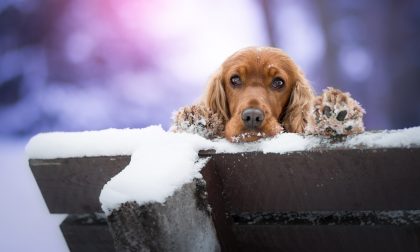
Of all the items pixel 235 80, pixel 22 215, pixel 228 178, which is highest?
pixel 235 80

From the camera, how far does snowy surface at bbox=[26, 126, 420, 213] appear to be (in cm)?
108

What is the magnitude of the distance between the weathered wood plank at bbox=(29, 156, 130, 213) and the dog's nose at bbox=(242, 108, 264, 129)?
101 cm

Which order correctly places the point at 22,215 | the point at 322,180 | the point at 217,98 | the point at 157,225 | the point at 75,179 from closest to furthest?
1. the point at 157,225
2. the point at 322,180
3. the point at 75,179
4. the point at 217,98
5. the point at 22,215

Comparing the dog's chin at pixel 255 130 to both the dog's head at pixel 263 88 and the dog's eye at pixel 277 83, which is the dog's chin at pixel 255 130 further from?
the dog's eye at pixel 277 83

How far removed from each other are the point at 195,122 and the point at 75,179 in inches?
33.8

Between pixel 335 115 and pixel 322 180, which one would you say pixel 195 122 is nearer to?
pixel 335 115

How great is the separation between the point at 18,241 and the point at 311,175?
3032 mm

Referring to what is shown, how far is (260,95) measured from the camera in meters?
2.61

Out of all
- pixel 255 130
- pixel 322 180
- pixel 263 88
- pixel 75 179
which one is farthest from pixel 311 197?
pixel 263 88

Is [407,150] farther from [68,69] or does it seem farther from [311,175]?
[68,69]

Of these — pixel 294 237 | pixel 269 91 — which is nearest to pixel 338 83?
pixel 269 91

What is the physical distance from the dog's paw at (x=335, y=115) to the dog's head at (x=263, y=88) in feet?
2.39

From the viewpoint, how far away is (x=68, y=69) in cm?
Result: 606

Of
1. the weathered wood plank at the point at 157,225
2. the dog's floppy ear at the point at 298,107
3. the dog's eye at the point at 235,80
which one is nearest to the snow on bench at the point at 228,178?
the weathered wood plank at the point at 157,225
